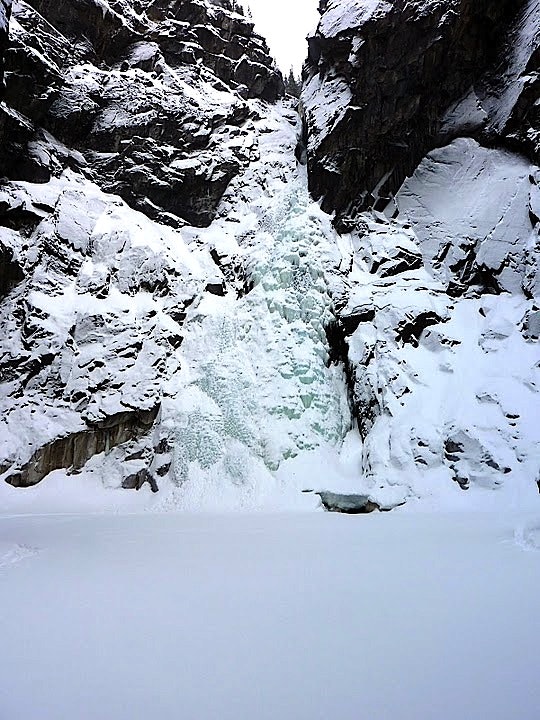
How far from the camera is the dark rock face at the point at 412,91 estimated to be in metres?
19.2

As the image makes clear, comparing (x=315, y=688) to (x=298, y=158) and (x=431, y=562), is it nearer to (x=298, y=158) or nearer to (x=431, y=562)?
(x=431, y=562)

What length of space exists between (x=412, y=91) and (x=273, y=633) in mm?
22514

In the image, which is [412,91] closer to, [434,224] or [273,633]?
[434,224]

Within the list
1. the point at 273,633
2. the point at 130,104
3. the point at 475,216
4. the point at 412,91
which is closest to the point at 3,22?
the point at 273,633

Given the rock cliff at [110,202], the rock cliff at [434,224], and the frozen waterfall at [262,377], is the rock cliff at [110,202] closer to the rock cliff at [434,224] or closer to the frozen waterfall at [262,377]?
the frozen waterfall at [262,377]

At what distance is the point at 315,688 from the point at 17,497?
13.2m

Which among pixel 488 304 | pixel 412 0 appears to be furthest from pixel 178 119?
pixel 488 304

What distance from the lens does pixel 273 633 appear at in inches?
112

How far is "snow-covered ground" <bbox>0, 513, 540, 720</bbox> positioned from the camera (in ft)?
6.84

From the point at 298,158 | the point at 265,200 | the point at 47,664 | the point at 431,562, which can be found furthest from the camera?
the point at 298,158

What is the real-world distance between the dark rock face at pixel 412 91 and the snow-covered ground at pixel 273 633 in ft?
58.0

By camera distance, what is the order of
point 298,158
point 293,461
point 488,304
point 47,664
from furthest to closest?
point 298,158 < point 488,304 < point 293,461 < point 47,664

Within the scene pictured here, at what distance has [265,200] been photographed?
21594 millimetres

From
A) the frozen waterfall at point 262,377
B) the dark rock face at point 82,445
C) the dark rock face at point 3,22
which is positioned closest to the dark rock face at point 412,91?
the frozen waterfall at point 262,377
